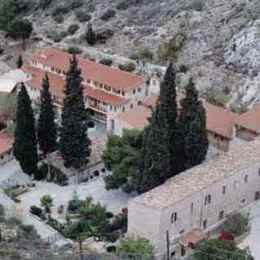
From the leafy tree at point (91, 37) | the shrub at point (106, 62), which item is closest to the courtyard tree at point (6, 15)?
the leafy tree at point (91, 37)

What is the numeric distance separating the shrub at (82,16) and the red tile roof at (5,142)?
23.2m

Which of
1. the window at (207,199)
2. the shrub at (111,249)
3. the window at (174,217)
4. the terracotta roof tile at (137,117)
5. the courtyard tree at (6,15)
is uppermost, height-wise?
the courtyard tree at (6,15)

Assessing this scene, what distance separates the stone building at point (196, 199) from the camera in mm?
46656

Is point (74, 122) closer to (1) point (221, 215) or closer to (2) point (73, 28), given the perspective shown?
(1) point (221, 215)

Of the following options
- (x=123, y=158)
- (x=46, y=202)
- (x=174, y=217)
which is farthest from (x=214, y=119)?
(x=46, y=202)

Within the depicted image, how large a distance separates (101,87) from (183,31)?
41.5 ft

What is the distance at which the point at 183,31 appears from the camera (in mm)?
75125

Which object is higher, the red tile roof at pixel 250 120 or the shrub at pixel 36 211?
the red tile roof at pixel 250 120

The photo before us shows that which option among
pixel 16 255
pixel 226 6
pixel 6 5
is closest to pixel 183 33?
pixel 226 6

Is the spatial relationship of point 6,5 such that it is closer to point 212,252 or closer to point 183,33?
point 183,33

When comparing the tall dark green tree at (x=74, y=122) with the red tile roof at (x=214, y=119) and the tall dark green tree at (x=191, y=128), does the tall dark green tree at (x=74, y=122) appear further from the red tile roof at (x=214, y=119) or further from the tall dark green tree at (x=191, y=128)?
the tall dark green tree at (x=191, y=128)

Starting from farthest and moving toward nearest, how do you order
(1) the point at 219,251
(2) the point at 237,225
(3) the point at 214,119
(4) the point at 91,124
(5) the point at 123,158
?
1. (4) the point at 91,124
2. (3) the point at 214,119
3. (5) the point at 123,158
4. (2) the point at 237,225
5. (1) the point at 219,251

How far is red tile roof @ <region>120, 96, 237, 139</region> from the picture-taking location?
5872 centimetres

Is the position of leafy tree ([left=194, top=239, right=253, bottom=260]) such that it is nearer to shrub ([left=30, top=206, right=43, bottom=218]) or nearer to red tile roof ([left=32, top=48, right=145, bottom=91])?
shrub ([left=30, top=206, right=43, bottom=218])
